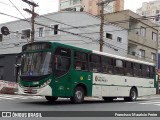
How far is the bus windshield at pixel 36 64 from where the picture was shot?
16.1 meters

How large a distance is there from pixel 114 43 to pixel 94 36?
443 centimetres

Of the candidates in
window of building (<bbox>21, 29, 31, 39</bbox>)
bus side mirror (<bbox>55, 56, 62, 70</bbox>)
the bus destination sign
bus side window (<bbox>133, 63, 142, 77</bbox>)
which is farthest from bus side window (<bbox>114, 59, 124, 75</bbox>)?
window of building (<bbox>21, 29, 31, 39</bbox>)

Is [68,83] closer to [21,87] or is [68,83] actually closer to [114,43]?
[21,87]

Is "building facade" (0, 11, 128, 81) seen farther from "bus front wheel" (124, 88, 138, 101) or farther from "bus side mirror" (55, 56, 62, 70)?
"bus side mirror" (55, 56, 62, 70)

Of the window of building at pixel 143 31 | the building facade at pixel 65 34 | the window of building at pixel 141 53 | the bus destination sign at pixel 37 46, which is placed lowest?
the bus destination sign at pixel 37 46

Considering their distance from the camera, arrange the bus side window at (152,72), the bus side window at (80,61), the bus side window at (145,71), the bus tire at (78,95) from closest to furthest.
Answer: the bus tire at (78,95) < the bus side window at (80,61) < the bus side window at (145,71) < the bus side window at (152,72)

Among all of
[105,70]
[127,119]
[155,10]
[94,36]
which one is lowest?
[127,119]

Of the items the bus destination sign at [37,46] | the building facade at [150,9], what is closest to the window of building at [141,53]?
the bus destination sign at [37,46]

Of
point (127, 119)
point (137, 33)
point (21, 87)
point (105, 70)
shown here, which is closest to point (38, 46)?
point (21, 87)

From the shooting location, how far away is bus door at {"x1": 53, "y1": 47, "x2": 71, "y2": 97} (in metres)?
16.4

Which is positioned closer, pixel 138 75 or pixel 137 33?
pixel 138 75

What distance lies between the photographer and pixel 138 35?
5003cm

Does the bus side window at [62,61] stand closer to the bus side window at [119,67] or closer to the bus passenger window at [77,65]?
the bus passenger window at [77,65]

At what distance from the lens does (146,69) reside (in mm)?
24875
